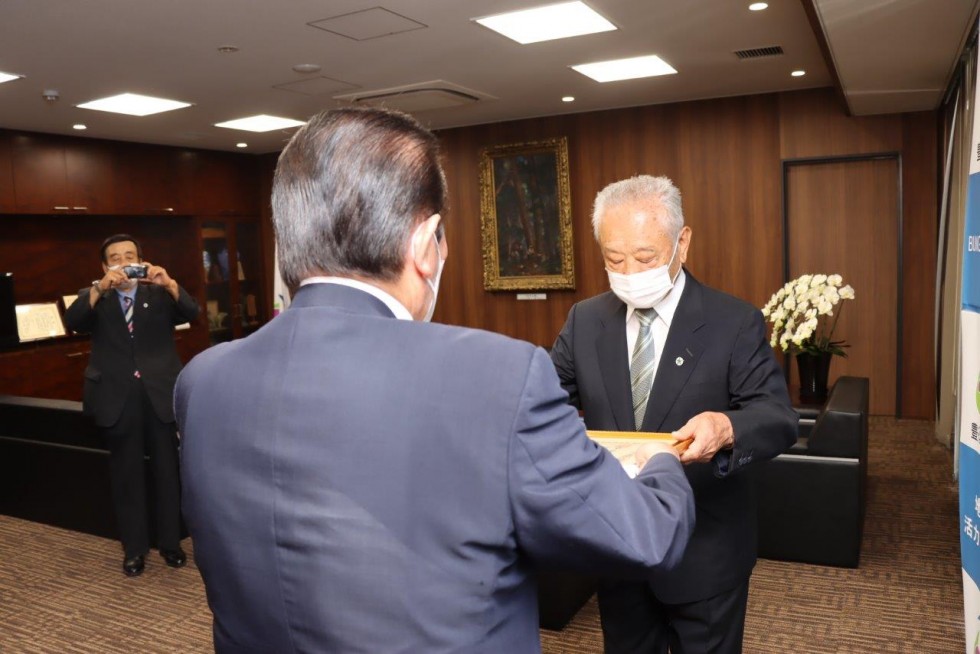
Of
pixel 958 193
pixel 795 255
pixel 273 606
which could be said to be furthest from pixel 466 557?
pixel 795 255

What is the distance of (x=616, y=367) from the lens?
6.43 ft

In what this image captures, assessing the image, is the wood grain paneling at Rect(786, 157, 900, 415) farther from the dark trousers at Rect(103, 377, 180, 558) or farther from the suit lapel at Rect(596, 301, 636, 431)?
the suit lapel at Rect(596, 301, 636, 431)

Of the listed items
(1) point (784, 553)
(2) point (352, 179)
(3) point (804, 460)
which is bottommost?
(1) point (784, 553)

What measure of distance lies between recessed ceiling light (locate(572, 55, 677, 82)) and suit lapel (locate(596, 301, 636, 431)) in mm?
4457

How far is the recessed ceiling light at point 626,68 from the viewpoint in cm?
607

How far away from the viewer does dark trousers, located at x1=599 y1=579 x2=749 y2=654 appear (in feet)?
5.92

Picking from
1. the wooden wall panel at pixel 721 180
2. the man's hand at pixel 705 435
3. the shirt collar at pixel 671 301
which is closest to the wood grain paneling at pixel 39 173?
the wooden wall panel at pixel 721 180

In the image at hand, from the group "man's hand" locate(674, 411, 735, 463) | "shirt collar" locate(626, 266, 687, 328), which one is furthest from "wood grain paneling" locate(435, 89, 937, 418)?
"man's hand" locate(674, 411, 735, 463)

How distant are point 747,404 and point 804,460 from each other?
243 cm

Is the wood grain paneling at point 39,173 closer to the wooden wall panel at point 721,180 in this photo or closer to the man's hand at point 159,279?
the wooden wall panel at point 721,180

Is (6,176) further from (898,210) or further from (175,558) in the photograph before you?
(898,210)

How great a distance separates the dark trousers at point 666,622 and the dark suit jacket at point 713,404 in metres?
0.05

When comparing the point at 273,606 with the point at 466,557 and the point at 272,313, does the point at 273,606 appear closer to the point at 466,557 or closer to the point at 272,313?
the point at 466,557

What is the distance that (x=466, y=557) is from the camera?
936 millimetres
